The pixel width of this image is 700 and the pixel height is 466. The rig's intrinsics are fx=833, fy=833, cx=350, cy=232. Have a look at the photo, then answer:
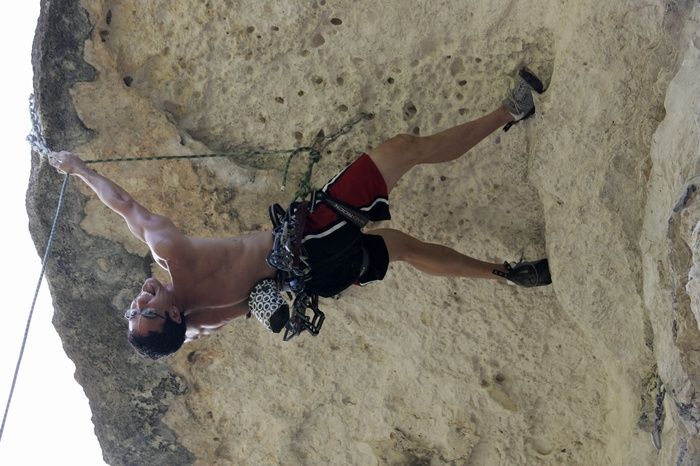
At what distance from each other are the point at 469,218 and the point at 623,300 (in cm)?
79

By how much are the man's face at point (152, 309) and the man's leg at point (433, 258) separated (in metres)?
0.88

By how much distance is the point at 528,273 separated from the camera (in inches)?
134

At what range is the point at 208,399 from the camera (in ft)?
13.4

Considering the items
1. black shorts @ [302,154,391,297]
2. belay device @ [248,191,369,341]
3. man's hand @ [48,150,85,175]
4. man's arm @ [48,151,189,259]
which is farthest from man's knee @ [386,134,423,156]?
man's hand @ [48,150,85,175]

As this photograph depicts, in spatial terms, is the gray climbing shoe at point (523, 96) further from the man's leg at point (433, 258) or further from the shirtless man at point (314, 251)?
the man's leg at point (433, 258)

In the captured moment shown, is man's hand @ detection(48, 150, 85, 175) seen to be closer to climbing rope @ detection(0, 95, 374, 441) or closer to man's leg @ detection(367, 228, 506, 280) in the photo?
climbing rope @ detection(0, 95, 374, 441)

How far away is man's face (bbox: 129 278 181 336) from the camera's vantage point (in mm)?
2840

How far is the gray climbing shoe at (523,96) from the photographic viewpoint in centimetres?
328

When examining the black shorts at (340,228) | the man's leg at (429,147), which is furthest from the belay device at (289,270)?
the man's leg at (429,147)

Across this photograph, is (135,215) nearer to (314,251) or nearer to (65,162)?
(65,162)

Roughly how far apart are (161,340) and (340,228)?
2.57 ft

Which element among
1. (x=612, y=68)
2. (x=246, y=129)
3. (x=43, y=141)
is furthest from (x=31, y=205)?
(x=612, y=68)

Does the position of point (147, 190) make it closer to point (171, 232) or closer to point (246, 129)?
point (246, 129)

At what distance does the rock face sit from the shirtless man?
0.25m
